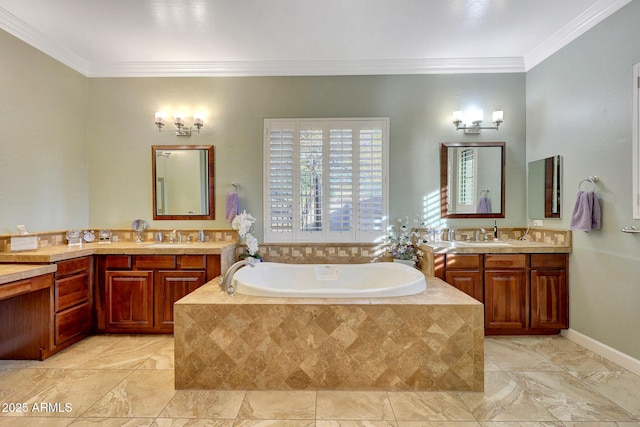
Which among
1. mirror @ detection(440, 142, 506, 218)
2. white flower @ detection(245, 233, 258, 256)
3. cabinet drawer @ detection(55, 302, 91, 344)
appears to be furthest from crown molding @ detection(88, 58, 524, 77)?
cabinet drawer @ detection(55, 302, 91, 344)

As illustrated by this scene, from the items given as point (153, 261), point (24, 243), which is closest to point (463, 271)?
point (153, 261)

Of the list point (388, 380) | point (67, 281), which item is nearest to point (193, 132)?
point (67, 281)

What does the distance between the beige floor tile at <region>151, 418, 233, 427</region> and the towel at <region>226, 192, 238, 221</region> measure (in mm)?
1999

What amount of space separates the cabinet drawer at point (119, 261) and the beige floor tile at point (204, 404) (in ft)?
4.89

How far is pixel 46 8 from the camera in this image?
252 centimetres

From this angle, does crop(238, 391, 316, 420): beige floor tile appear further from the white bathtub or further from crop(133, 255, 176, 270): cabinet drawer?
crop(133, 255, 176, 270): cabinet drawer

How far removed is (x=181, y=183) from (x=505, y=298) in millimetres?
3624

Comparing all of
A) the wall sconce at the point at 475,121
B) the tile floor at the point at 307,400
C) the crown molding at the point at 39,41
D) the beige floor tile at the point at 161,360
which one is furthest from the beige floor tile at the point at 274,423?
the crown molding at the point at 39,41

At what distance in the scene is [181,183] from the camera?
3.56 meters

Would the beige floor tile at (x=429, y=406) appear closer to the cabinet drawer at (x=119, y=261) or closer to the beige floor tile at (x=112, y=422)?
the beige floor tile at (x=112, y=422)

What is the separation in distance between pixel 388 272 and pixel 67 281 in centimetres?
291

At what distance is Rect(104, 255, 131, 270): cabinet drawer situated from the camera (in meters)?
3.01

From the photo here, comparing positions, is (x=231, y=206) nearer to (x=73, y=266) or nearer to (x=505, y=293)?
(x=73, y=266)

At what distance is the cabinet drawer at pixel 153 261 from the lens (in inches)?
118
